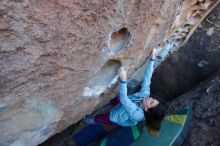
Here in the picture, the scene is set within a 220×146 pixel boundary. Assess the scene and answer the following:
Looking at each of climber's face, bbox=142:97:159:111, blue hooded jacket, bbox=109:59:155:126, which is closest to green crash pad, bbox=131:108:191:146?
blue hooded jacket, bbox=109:59:155:126

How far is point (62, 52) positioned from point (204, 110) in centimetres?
107

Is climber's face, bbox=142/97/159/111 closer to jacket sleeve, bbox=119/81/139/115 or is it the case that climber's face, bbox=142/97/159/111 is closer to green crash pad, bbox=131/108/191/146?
jacket sleeve, bbox=119/81/139/115

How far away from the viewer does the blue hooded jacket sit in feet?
5.78

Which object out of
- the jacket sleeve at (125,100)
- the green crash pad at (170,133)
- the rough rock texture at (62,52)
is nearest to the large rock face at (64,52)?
the rough rock texture at (62,52)

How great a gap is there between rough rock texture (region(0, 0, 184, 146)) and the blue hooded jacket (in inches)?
3.6

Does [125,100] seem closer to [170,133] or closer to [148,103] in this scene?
[148,103]

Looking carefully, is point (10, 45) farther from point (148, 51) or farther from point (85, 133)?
point (85, 133)

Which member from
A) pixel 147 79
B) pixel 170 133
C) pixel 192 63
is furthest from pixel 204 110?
pixel 147 79

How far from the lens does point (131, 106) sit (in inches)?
70.3

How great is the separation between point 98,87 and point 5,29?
71cm

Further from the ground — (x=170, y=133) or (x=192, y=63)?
(x=192, y=63)

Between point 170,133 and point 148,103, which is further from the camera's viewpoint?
point 170,133

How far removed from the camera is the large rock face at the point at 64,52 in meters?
1.24

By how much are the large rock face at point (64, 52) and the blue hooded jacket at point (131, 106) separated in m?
0.09
